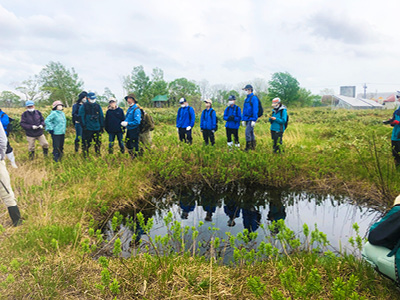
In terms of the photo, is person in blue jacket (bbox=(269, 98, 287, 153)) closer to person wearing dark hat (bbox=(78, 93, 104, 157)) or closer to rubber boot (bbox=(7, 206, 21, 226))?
person wearing dark hat (bbox=(78, 93, 104, 157))

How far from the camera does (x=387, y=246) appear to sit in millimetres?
1743

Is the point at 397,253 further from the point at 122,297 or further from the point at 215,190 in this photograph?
the point at 215,190

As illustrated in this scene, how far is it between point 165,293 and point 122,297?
0.36 m

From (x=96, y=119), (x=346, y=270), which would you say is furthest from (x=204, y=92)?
(x=346, y=270)

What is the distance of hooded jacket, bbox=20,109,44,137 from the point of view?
20.9 feet

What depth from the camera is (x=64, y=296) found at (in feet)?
6.59

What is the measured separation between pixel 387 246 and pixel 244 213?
94.1 inches

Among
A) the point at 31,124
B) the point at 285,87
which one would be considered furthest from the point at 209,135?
the point at 285,87

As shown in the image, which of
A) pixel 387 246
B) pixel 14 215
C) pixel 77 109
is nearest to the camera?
pixel 387 246

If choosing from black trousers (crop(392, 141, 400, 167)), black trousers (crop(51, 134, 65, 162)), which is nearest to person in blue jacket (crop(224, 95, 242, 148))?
black trousers (crop(392, 141, 400, 167))

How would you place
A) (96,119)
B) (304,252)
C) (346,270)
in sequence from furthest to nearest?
1. (96,119)
2. (304,252)
3. (346,270)

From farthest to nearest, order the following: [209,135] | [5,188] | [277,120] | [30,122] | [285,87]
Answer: [285,87]
[209,135]
[30,122]
[277,120]
[5,188]

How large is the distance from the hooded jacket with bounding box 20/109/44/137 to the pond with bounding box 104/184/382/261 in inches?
165

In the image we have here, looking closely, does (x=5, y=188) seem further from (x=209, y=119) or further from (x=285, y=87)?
(x=285, y=87)
